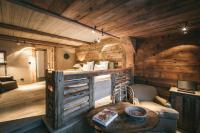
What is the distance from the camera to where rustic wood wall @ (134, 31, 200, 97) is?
2.79 metres

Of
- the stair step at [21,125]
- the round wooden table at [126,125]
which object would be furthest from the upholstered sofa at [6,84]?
the round wooden table at [126,125]

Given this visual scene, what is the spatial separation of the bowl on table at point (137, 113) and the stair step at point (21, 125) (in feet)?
6.19

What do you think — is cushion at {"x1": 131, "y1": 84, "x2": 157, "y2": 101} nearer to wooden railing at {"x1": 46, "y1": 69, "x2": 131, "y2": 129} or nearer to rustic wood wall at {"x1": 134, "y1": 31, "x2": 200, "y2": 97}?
rustic wood wall at {"x1": 134, "y1": 31, "x2": 200, "y2": 97}

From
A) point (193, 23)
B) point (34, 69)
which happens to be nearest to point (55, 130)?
point (193, 23)

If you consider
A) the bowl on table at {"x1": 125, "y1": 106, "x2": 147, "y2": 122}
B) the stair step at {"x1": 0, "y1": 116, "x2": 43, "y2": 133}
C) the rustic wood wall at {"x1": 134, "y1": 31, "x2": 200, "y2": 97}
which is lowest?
the stair step at {"x1": 0, "y1": 116, "x2": 43, "y2": 133}

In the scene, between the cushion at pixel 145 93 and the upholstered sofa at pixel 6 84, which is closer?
the cushion at pixel 145 93

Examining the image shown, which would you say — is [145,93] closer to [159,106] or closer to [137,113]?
[159,106]

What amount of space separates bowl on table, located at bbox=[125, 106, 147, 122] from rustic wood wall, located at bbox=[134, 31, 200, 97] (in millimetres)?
2185

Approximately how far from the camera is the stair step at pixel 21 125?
196 cm

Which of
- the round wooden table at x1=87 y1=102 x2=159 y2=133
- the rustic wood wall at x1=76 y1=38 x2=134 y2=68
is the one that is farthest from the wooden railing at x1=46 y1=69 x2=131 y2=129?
the rustic wood wall at x1=76 y1=38 x2=134 y2=68

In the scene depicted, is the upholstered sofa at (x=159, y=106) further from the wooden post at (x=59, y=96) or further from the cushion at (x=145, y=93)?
the wooden post at (x=59, y=96)

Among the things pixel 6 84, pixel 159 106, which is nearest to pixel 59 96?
pixel 159 106

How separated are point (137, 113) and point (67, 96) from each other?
1234mm

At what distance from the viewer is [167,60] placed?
323 centimetres
